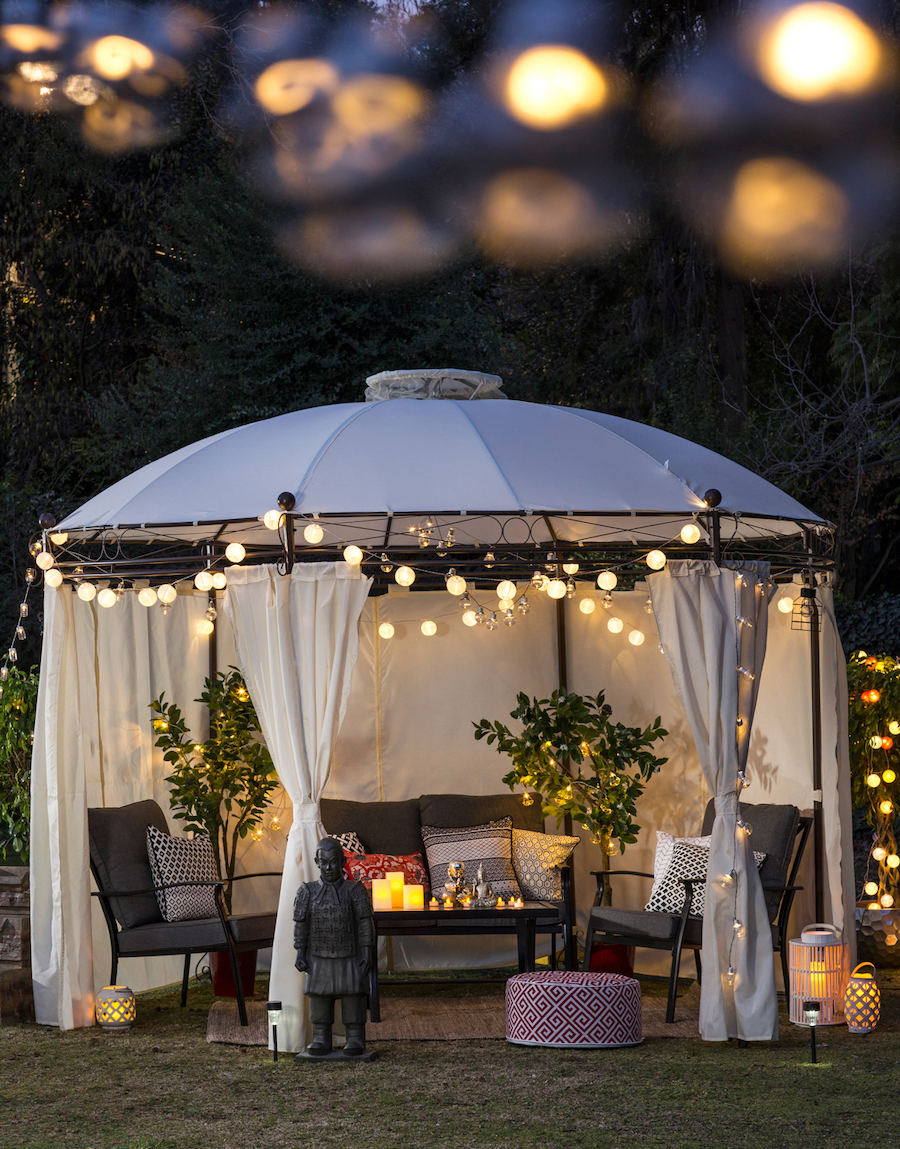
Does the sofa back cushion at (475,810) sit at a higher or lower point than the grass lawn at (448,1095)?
higher

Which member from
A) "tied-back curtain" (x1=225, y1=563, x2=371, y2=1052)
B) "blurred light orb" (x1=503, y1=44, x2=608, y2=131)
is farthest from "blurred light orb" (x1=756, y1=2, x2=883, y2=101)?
"tied-back curtain" (x1=225, y1=563, x2=371, y2=1052)

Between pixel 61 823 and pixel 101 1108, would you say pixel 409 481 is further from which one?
pixel 101 1108

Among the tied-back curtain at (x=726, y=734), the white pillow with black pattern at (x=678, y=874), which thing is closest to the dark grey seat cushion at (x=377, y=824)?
the white pillow with black pattern at (x=678, y=874)

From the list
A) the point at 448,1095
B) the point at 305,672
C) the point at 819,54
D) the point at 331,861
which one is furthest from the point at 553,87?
the point at 448,1095

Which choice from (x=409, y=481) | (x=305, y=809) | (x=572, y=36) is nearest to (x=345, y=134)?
(x=572, y=36)

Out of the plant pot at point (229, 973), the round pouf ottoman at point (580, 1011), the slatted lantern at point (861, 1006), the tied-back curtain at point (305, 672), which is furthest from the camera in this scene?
the plant pot at point (229, 973)

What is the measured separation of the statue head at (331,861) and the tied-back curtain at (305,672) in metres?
0.20

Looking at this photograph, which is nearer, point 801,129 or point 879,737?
point 801,129

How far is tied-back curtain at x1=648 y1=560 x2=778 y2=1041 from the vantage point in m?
6.38

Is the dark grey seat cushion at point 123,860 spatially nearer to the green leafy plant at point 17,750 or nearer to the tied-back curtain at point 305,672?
the green leafy plant at point 17,750

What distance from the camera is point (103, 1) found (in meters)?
8.95

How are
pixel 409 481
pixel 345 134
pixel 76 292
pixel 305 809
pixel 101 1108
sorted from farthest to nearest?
pixel 76 292
pixel 345 134
pixel 409 481
pixel 305 809
pixel 101 1108

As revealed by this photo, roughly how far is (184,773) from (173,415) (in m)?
5.25

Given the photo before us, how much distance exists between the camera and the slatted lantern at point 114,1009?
6941mm
